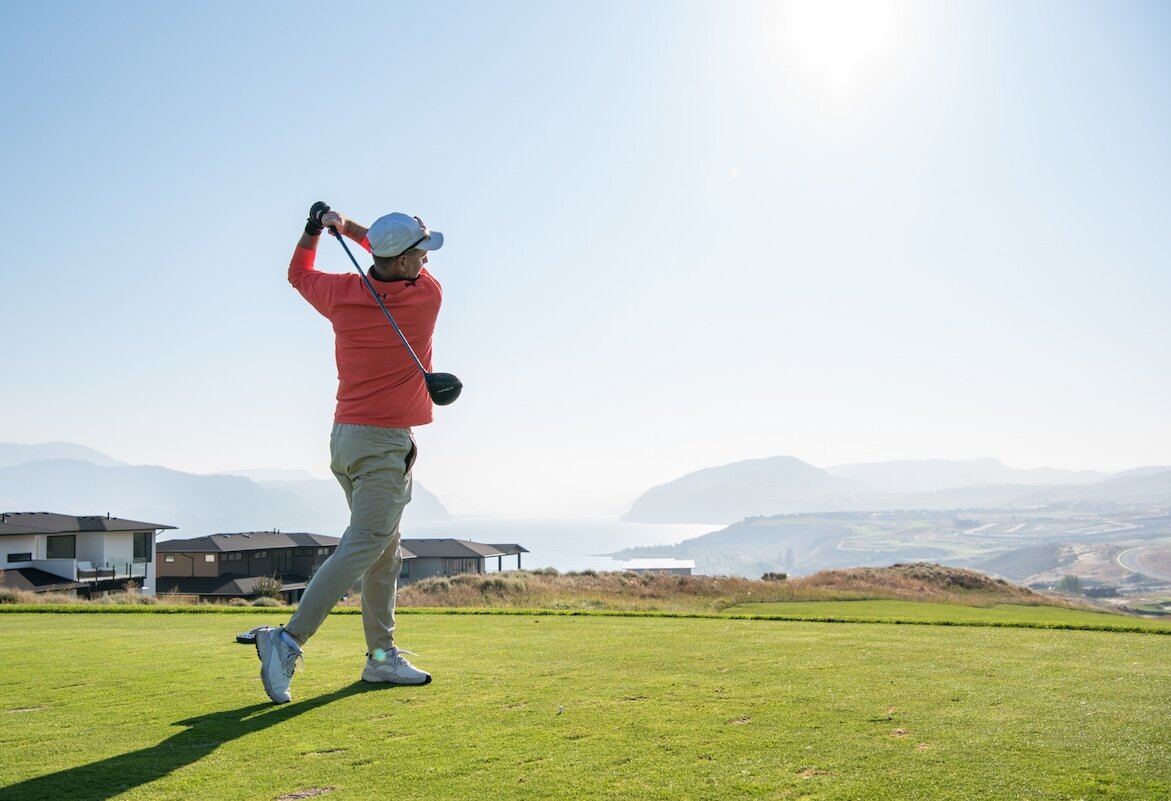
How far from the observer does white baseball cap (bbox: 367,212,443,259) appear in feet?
14.8

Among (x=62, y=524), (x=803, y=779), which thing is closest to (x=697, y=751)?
(x=803, y=779)

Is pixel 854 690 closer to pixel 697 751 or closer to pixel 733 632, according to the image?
pixel 697 751

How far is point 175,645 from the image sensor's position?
6223 mm

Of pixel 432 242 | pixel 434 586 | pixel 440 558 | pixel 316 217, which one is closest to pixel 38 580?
pixel 440 558

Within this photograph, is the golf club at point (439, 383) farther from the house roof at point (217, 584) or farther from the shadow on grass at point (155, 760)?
the house roof at point (217, 584)

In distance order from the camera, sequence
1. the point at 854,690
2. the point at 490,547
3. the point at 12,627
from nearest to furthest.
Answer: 1. the point at 854,690
2. the point at 12,627
3. the point at 490,547

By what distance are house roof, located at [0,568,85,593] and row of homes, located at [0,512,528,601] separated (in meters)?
0.04

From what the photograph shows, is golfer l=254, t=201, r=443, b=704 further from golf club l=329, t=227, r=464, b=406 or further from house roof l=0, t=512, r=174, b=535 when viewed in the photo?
house roof l=0, t=512, r=174, b=535

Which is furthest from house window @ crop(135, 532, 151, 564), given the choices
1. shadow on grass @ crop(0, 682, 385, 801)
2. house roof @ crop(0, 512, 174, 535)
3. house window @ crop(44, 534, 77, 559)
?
shadow on grass @ crop(0, 682, 385, 801)

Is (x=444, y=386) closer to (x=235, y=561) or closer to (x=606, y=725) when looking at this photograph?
(x=606, y=725)

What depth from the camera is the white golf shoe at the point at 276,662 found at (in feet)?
12.4

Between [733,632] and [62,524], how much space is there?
5019 centimetres

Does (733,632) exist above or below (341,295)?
below

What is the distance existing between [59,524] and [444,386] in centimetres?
5116
